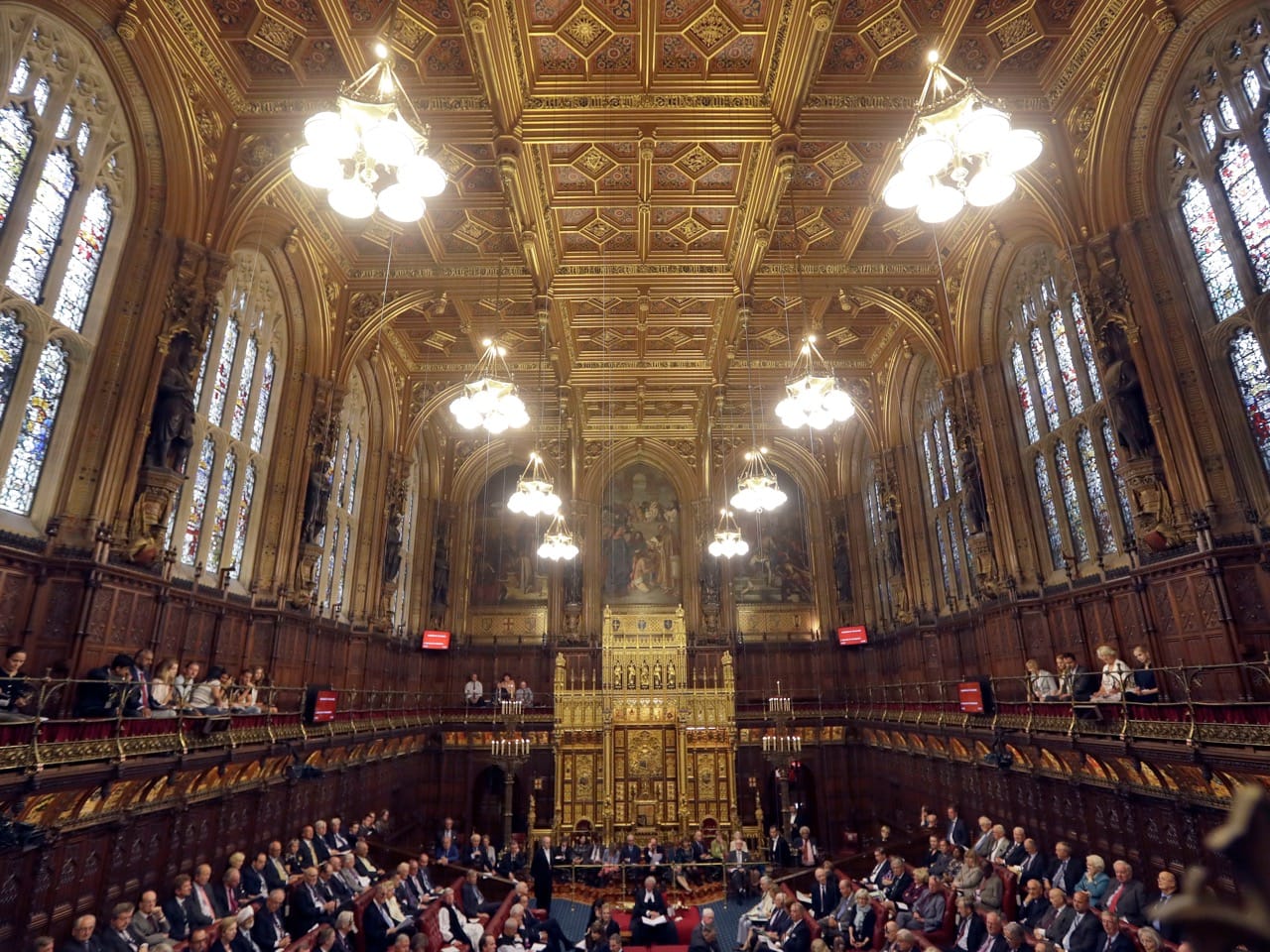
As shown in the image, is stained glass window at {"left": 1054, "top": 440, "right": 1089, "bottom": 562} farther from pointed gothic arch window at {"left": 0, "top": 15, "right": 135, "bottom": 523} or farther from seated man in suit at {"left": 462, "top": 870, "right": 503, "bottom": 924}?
pointed gothic arch window at {"left": 0, "top": 15, "right": 135, "bottom": 523}

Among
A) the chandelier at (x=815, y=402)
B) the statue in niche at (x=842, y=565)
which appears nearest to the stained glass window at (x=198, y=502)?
the chandelier at (x=815, y=402)

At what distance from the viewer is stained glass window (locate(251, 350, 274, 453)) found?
15359 mm

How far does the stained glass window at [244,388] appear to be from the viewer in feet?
48.4

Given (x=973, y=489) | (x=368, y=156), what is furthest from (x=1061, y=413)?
(x=368, y=156)

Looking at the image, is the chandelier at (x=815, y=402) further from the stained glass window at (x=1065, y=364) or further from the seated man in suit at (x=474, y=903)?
the seated man in suit at (x=474, y=903)

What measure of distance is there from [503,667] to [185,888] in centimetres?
1524

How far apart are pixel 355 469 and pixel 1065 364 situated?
1761cm

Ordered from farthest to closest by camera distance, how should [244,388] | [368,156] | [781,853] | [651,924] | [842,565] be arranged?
[842,565]
[781,853]
[244,388]
[651,924]
[368,156]

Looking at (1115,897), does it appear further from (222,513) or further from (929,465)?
(222,513)

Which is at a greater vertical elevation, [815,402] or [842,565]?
[842,565]

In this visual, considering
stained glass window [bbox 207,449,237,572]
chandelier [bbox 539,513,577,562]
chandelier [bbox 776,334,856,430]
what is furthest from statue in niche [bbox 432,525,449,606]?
chandelier [bbox 776,334,856,430]

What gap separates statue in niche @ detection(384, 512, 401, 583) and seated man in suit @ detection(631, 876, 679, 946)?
459 inches

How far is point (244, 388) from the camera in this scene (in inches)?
592

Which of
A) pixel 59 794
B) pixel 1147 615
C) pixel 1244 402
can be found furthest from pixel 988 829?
pixel 59 794
